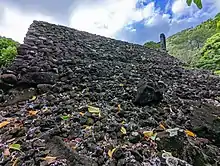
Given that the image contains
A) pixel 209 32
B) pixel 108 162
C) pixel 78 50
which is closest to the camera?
pixel 108 162

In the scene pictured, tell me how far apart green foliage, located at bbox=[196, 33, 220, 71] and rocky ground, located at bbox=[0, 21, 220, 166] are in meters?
5.02

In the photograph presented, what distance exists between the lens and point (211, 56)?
12086 millimetres

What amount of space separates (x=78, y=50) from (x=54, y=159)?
4865 millimetres

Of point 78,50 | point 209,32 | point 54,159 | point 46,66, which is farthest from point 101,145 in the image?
point 209,32

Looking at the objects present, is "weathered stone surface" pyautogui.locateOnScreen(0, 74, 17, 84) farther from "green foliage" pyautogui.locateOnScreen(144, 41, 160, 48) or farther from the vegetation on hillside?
"green foliage" pyautogui.locateOnScreen(144, 41, 160, 48)

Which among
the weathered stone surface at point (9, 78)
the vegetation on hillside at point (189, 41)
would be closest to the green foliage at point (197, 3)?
the weathered stone surface at point (9, 78)

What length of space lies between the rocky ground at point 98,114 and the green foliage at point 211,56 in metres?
5.02

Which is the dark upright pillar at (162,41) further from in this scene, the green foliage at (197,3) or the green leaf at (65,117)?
the green foliage at (197,3)

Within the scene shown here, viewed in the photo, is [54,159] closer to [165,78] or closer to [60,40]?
[165,78]

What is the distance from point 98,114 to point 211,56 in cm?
980

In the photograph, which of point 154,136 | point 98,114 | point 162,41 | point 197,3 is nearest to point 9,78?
point 98,114

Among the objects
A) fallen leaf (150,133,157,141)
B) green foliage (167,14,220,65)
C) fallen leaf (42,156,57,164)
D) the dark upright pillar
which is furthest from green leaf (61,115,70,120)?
green foliage (167,14,220,65)

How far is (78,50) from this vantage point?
7125 millimetres

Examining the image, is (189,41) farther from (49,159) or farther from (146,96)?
(49,159)
